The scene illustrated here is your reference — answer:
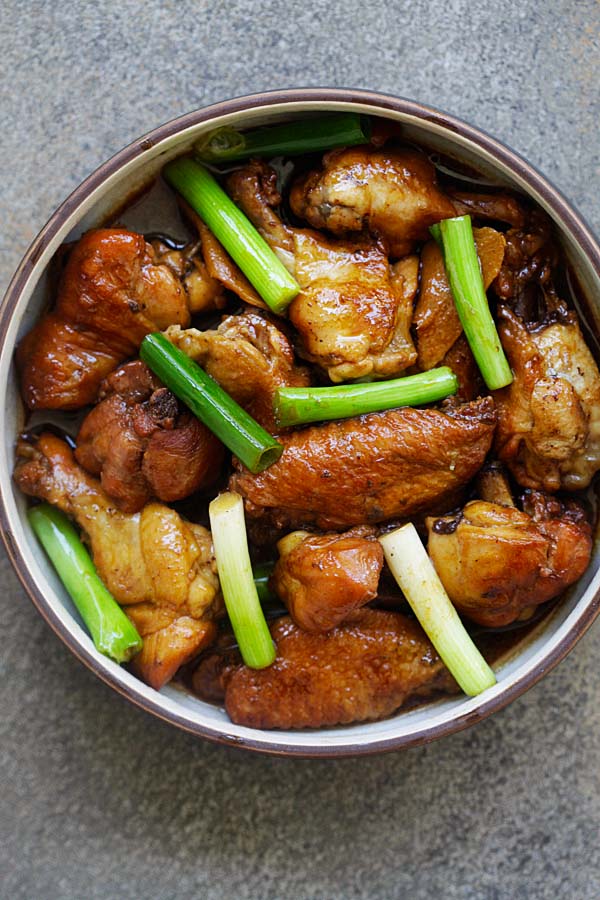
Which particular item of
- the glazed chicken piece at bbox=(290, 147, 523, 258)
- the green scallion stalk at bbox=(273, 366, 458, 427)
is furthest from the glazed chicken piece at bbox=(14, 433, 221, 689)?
the glazed chicken piece at bbox=(290, 147, 523, 258)

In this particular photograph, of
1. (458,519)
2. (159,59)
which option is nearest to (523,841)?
(458,519)

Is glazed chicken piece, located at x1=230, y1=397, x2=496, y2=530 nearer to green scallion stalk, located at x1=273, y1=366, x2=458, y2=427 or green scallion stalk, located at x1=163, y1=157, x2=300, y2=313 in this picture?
green scallion stalk, located at x1=273, y1=366, x2=458, y2=427

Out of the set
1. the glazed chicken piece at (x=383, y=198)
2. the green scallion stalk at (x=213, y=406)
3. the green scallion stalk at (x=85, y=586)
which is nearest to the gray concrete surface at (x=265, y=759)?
the green scallion stalk at (x=85, y=586)

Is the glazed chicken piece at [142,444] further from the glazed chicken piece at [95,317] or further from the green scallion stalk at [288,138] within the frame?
the green scallion stalk at [288,138]

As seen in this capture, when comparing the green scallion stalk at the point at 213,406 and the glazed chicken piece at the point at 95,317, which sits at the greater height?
the glazed chicken piece at the point at 95,317

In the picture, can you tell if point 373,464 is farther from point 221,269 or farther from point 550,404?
point 221,269

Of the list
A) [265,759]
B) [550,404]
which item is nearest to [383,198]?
[550,404]
